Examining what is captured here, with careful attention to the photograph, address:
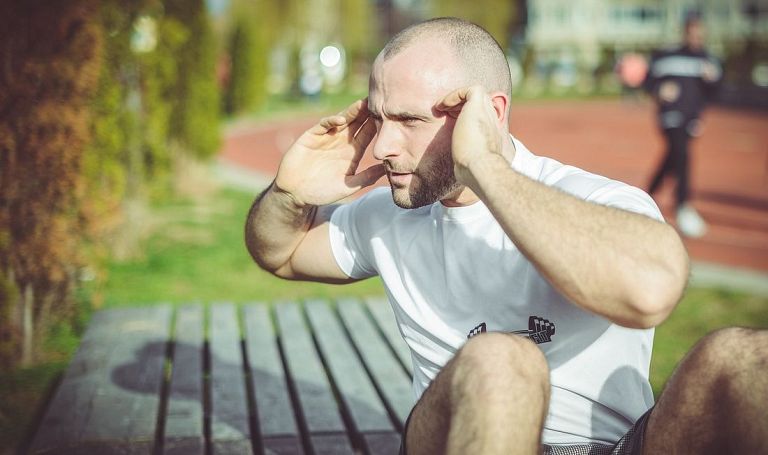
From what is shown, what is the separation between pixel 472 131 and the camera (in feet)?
6.73

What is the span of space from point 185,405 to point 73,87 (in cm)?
218

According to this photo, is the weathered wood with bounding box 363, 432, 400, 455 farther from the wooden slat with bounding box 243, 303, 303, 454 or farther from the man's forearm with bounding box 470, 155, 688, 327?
the man's forearm with bounding box 470, 155, 688, 327

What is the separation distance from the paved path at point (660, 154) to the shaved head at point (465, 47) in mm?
820

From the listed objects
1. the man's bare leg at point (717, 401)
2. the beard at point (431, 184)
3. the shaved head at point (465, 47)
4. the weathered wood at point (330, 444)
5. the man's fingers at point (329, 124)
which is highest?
the shaved head at point (465, 47)

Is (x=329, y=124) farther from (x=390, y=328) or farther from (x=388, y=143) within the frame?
(x=390, y=328)

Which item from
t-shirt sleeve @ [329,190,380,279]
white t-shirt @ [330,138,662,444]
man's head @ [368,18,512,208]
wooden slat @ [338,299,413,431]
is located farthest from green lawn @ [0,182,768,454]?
man's head @ [368,18,512,208]

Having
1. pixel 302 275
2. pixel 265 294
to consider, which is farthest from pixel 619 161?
pixel 302 275

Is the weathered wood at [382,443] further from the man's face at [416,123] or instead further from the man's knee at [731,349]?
the man's knee at [731,349]

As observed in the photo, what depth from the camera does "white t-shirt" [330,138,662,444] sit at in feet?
6.91

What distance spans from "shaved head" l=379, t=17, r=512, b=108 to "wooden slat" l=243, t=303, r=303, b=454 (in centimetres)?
144

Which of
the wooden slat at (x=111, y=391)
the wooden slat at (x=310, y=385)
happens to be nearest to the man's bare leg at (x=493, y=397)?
the wooden slat at (x=310, y=385)

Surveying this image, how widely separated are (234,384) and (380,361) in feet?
2.31

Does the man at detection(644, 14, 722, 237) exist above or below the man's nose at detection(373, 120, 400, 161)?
below

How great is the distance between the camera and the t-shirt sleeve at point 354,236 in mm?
2660
